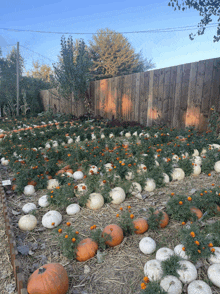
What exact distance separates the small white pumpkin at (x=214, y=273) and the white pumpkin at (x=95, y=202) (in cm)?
134

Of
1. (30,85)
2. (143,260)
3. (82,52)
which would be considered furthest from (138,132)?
(30,85)

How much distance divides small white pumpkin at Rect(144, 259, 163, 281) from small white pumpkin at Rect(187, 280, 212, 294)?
20 centimetres

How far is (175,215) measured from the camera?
2195mm

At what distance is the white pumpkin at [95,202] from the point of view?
2.59 m

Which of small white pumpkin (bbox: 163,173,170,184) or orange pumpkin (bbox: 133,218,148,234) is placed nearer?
orange pumpkin (bbox: 133,218,148,234)

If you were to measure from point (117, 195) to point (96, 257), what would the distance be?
0.85m

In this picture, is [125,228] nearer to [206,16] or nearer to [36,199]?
[36,199]

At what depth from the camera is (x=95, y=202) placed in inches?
102

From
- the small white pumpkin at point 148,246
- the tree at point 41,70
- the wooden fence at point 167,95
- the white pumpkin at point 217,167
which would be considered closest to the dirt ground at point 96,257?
the small white pumpkin at point 148,246

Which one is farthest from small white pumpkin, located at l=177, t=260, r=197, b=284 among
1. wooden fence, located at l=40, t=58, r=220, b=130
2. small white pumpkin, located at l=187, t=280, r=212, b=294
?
wooden fence, located at l=40, t=58, r=220, b=130

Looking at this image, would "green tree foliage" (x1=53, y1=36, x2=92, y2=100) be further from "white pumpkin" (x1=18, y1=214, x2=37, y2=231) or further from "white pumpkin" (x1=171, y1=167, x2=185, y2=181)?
"white pumpkin" (x1=18, y1=214, x2=37, y2=231)

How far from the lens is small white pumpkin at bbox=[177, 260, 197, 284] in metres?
1.51

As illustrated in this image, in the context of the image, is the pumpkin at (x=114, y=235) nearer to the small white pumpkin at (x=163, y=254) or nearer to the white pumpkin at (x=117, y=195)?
the small white pumpkin at (x=163, y=254)

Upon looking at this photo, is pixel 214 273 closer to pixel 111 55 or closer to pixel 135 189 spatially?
pixel 135 189
